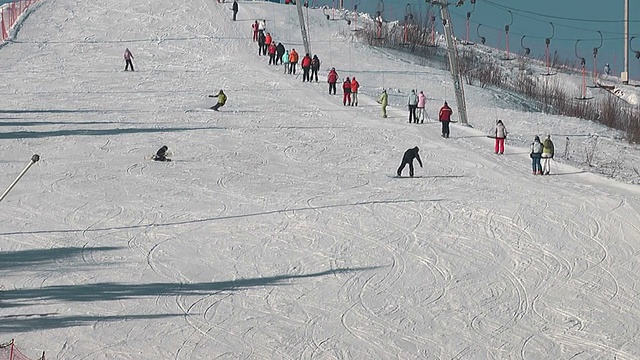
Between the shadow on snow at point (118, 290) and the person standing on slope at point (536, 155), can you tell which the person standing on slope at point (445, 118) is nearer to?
the person standing on slope at point (536, 155)

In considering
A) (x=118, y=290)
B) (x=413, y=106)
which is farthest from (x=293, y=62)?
(x=118, y=290)

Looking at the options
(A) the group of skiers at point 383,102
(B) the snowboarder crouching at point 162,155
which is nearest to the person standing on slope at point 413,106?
(A) the group of skiers at point 383,102

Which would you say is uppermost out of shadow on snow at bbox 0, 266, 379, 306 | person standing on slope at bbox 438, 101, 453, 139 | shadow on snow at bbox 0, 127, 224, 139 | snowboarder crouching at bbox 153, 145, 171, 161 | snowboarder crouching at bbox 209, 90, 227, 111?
person standing on slope at bbox 438, 101, 453, 139

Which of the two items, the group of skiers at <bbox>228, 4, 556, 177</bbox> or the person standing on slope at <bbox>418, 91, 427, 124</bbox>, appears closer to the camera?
the group of skiers at <bbox>228, 4, 556, 177</bbox>

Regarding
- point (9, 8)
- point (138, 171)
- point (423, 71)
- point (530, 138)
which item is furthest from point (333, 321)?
point (9, 8)

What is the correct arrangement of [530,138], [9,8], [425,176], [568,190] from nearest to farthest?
[568,190], [425,176], [530,138], [9,8]

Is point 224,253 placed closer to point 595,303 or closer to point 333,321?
point 333,321

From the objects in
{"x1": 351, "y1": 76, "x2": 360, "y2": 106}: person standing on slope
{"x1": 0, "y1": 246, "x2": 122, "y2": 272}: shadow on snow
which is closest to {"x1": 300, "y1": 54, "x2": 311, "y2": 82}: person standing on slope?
{"x1": 351, "y1": 76, "x2": 360, "y2": 106}: person standing on slope

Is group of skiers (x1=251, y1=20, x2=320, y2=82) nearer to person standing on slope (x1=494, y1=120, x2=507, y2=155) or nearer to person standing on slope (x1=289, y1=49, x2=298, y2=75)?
person standing on slope (x1=289, y1=49, x2=298, y2=75)
